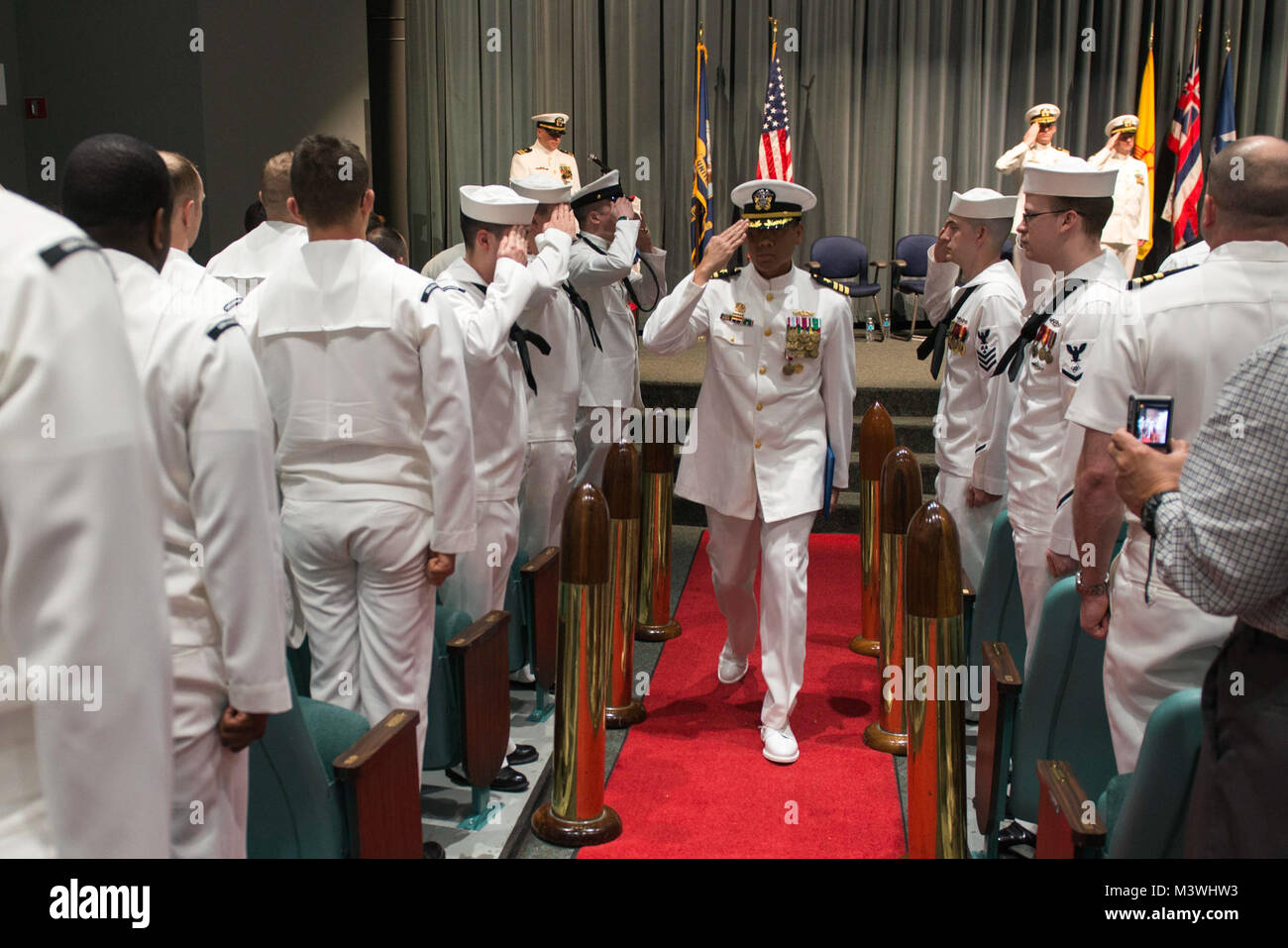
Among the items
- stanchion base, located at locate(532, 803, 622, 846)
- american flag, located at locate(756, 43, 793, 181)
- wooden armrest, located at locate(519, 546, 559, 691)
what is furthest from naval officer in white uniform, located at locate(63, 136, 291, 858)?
american flag, located at locate(756, 43, 793, 181)

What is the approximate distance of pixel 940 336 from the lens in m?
4.87

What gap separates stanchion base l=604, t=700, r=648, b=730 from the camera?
12.9 feet

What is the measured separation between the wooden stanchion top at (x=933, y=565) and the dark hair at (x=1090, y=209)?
3.69ft

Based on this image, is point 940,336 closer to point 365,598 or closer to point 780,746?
point 780,746

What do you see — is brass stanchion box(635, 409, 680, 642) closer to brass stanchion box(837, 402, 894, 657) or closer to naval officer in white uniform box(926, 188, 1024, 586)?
brass stanchion box(837, 402, 894, 657)

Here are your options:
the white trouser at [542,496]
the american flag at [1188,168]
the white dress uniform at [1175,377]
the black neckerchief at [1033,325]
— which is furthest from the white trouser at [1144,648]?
the american flag at [1188,168]

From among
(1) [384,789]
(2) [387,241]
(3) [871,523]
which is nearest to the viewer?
(1) [384,789]

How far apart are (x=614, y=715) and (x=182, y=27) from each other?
5369 mm

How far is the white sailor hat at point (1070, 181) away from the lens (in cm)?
322

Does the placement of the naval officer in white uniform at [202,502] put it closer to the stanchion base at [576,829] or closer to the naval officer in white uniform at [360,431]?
the naval officer in white uniform at [360,431]

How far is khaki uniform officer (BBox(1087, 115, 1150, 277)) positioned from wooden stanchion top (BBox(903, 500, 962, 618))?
7774 mm

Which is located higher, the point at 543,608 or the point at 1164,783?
the point at 1164,783

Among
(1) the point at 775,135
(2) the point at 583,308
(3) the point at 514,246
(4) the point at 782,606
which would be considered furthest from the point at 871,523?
(1) the point at 775,135

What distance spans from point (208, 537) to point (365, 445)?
1.09 m
